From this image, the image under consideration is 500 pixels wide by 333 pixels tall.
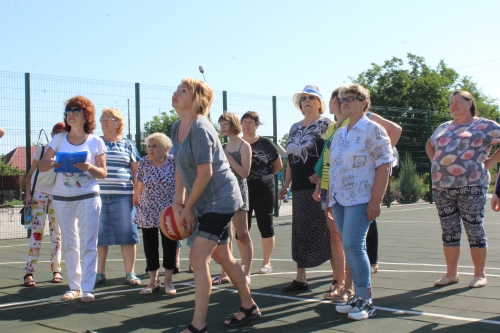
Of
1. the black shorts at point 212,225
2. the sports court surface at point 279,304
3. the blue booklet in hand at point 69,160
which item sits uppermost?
the blue booklet in hand at point 69,160

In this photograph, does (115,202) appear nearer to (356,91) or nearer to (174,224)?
(174,224)

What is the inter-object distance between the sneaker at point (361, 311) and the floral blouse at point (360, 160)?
77cm

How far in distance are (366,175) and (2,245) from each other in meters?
8.58

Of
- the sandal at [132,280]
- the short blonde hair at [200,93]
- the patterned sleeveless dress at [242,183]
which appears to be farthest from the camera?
the sandal at [132,280]

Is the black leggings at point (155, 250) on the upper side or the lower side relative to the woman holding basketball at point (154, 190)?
lower

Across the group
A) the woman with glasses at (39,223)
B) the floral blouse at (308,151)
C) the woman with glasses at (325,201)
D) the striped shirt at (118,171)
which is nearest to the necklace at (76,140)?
the striped shirt at (118,171)

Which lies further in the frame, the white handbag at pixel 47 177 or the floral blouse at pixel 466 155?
the white handbag at pixel 47 177

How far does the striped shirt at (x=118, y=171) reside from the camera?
7.04 metres

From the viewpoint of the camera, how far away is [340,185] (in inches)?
195

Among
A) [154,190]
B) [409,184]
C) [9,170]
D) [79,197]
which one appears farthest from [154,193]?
[409,184]

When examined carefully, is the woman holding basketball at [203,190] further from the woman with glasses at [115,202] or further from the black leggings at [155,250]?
the woman with glasses at [115,202]

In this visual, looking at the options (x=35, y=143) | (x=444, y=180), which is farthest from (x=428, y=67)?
(x=444, y=180)

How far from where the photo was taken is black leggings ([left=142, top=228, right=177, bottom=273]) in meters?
6.29

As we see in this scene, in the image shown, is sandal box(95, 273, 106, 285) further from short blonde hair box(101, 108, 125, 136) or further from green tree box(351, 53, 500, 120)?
green tree box(351, 53, 500, 120)
